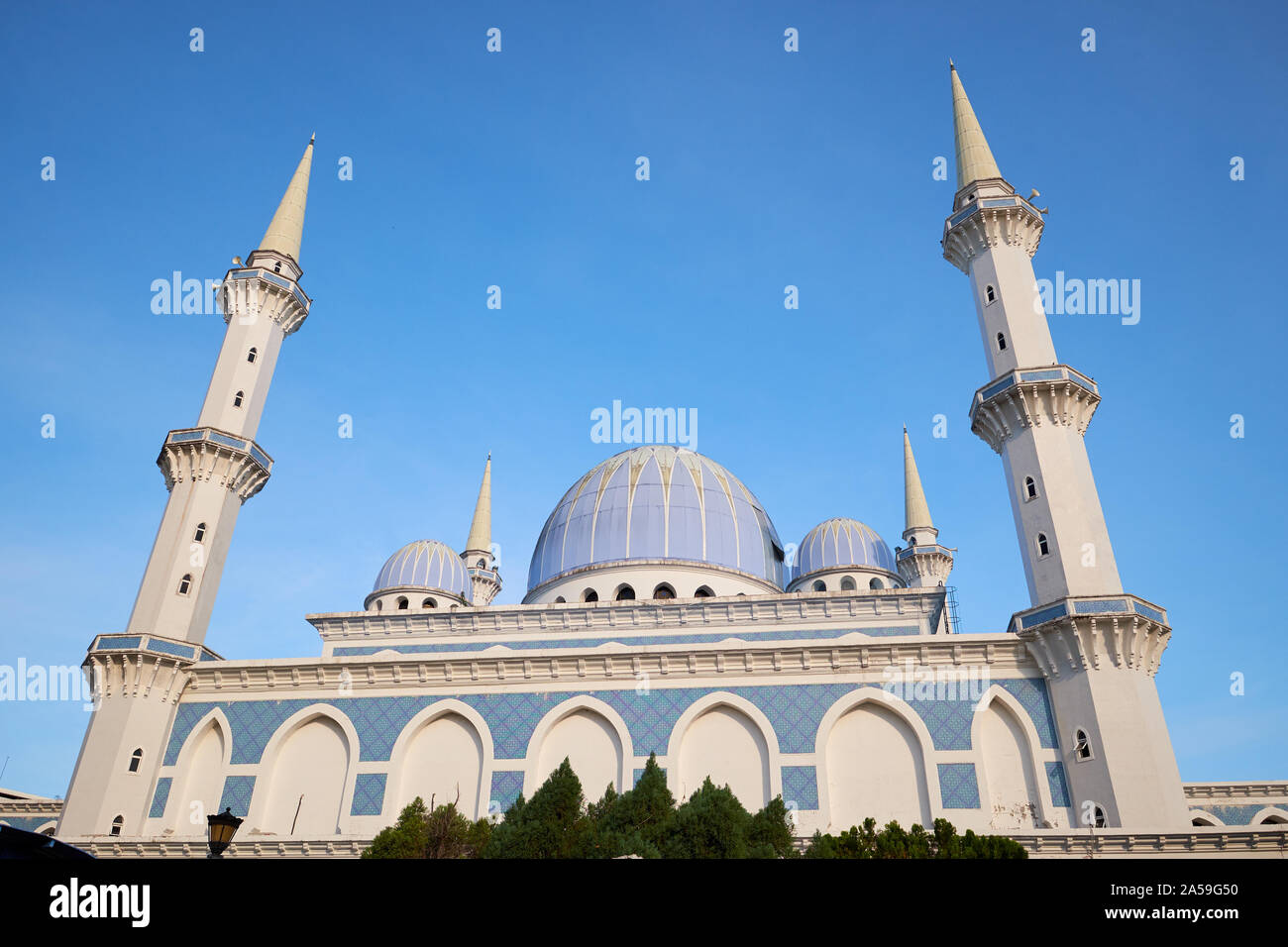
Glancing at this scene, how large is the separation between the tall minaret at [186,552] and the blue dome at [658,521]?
10.3 meters

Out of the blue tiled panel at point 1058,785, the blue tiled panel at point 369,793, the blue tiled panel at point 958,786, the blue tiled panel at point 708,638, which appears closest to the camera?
the blue tiled panel at point 1058,785

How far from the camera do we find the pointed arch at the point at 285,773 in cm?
2014

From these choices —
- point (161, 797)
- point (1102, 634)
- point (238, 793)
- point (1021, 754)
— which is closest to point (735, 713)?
point (1021, 754)

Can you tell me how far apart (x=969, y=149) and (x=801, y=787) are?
1874cm

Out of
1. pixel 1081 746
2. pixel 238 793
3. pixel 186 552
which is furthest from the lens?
pixel 186 552

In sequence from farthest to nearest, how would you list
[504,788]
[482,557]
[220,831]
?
[482,557] → [504,788] → [220,831]

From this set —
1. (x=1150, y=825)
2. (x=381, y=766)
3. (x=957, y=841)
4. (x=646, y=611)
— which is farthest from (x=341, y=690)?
(x=1150, y=825)

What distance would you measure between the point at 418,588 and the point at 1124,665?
23.5 metres

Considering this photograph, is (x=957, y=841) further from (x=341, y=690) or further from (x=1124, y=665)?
(x=341, y=690)

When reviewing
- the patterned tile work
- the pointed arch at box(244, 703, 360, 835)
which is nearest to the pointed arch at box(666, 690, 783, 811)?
the pointed arch at box(244, 703, 360, 835)

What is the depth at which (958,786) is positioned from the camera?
18406 mm

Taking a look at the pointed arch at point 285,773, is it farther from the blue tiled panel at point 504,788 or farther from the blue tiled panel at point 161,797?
the blue tiled panel at point 504,788

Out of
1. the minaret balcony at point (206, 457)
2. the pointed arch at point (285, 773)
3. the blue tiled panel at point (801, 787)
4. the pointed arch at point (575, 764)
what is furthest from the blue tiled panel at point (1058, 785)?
the minaret balcony at point (206, 457)

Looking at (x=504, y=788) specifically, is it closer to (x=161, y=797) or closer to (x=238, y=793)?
(x=238, y=793)
